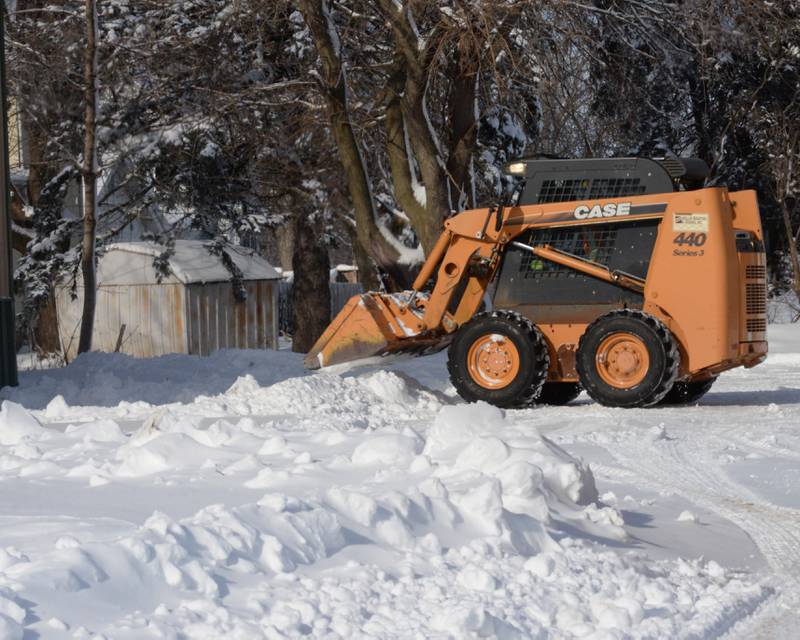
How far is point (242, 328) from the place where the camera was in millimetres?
27656

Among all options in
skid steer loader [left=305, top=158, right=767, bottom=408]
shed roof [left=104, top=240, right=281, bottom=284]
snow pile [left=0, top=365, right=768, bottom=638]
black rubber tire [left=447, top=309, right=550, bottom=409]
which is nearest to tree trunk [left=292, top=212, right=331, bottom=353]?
shed roof [left=104, top=240, right=281, bottom=284]

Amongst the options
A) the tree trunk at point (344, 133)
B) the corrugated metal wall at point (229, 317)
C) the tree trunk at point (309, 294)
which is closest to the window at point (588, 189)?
the tree trunk at point (344, 133)

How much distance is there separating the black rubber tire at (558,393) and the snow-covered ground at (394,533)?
3908mm

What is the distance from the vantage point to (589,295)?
13773 mm

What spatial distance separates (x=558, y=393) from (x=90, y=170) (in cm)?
849

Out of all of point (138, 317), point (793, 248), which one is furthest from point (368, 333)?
point (793, 248)

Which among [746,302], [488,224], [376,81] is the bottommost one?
[746,302]

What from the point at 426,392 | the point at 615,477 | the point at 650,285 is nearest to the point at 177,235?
the point at 426,392

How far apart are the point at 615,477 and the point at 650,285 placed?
470 cm

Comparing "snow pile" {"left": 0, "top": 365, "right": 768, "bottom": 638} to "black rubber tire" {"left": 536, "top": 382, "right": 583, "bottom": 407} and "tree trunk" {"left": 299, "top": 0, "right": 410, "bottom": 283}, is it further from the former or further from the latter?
"tree trunk" {"left": 299, "top": 0, "right": 410, "bottom": 283}

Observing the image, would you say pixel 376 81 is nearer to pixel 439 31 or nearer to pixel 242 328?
pixel 439 31

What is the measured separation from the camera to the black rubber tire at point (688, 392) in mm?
14320

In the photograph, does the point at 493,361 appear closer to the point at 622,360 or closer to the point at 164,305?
the point at 622,360

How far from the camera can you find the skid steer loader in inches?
510
